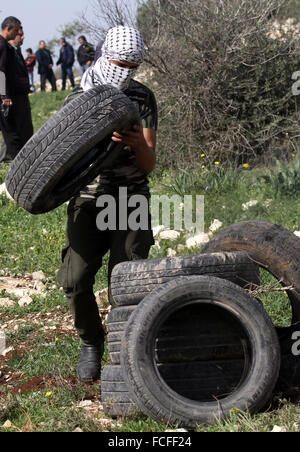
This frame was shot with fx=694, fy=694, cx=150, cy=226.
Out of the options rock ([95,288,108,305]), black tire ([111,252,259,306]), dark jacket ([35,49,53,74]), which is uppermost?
dark jacket ([35,49,53,74])

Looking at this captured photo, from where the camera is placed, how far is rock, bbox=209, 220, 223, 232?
24.4 feet

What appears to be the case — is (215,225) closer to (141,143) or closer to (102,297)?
(102,297)

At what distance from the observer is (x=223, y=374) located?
141 inches

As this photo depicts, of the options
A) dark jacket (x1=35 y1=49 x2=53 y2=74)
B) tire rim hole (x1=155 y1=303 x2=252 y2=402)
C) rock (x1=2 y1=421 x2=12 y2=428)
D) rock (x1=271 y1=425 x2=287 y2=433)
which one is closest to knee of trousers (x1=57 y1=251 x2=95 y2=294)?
tire rim hole (x1=155 y1=303 x2=252 y2=402)

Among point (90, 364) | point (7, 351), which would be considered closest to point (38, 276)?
point (7, 351)

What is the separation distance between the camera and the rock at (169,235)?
7.36 m

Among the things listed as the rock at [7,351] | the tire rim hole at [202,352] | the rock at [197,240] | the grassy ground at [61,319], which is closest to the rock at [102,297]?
the grassy ground at [61,319]

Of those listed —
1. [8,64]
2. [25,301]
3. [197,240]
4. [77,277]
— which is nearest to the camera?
[77,277]

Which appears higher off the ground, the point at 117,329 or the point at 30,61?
the point at 30,61

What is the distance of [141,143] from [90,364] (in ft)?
4.61

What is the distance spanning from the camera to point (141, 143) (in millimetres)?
4051

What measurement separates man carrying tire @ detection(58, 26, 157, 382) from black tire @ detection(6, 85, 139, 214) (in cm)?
25

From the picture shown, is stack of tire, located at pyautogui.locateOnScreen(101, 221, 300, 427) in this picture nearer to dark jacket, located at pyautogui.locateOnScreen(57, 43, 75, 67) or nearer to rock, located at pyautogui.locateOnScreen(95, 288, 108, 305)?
rock, located at pyautogui.locateOnScreen(95, 288, 108, 305)

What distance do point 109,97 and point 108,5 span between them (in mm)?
7953
